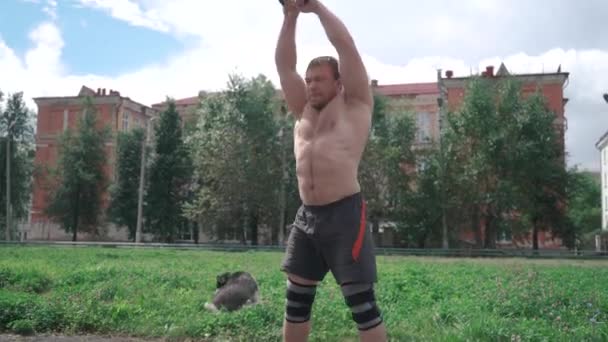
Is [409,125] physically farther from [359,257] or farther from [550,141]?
[359,257]

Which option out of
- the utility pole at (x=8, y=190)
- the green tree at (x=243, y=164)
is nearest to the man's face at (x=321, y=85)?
the green tree at (x=243, y=164)

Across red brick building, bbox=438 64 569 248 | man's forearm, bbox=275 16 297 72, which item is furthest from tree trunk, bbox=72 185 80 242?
man's forearm, bbox=275 16 297 72

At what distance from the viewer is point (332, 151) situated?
326 centimetres

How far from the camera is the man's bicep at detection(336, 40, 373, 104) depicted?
10.9 feet

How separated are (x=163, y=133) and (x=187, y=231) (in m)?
9.30

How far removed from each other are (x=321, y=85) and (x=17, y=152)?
165ft

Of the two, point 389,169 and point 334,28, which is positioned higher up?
point 389,169

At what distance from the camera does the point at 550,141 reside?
3547cm

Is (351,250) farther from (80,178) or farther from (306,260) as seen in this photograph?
(80,178)

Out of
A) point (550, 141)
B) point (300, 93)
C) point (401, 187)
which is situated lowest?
point (300, 93)

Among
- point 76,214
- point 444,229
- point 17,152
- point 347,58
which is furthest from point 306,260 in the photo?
point 17,152

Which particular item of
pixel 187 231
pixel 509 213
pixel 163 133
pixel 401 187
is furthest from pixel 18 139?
pixel 509 213

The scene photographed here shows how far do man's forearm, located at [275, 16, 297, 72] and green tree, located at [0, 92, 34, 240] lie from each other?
48915 mm

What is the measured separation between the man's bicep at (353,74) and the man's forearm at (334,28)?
0.07ft
